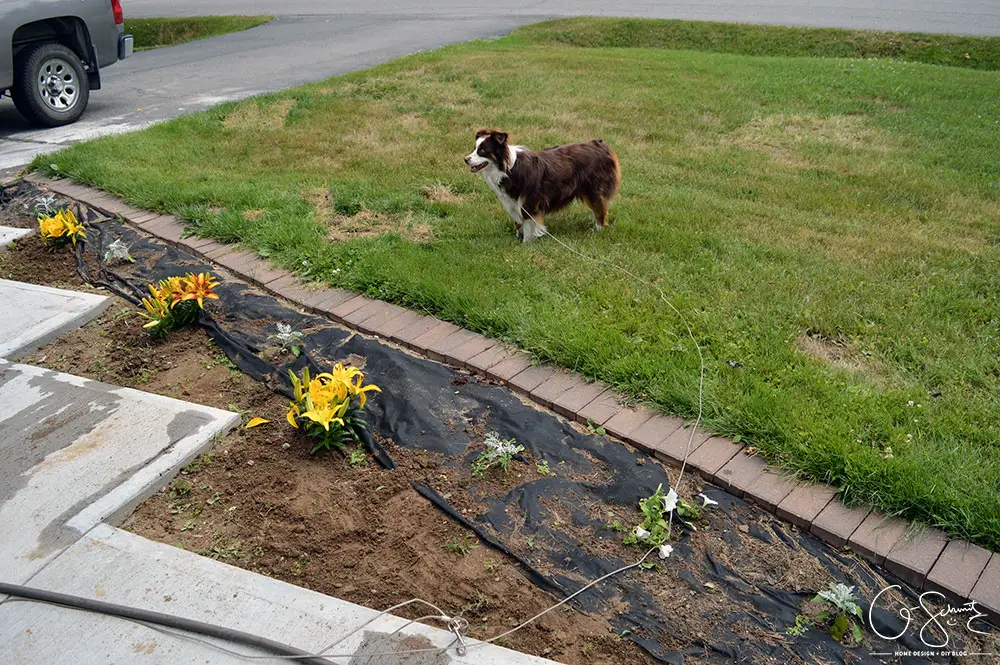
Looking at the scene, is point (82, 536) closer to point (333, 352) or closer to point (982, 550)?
point (333, 352)

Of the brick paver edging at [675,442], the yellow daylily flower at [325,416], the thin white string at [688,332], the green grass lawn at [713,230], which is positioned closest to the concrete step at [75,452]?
the yellow daylily flower at [325,416]

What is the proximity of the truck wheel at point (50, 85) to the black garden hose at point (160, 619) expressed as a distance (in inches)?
292

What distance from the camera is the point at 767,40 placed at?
1261 cm

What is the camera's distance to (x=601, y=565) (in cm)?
252

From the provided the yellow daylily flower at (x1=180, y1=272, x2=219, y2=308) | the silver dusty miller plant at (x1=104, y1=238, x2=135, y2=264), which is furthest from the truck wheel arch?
the yellow daylily flower at (x1=180, y1=272, x2=219, y2=308)

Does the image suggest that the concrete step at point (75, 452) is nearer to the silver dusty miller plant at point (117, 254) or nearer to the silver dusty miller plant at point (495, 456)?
the silver dusty miller plant at point (495, 456)

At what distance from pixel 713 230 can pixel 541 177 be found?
1.28 m

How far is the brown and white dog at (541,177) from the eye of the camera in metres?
4.70

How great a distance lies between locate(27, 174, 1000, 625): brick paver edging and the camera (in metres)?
2.47

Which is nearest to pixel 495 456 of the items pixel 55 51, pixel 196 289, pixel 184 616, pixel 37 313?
pixel 184 616

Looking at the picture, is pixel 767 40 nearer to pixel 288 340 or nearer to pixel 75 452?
pixel 288 340

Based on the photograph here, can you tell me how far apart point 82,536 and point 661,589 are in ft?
6.85

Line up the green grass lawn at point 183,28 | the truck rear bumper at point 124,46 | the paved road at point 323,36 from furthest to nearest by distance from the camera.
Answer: the green grass lawn at point 183,28
the paved road at point 323,36
the truck rear bumper at point 124,46

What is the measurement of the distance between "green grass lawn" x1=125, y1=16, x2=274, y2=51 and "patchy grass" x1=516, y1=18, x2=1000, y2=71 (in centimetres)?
681
